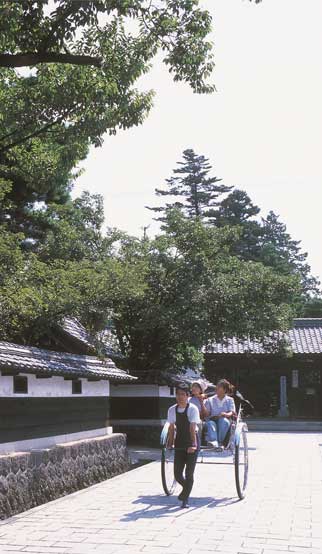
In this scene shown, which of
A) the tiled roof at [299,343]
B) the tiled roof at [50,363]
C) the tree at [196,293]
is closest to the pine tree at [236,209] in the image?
the tiled roof at [299,343]

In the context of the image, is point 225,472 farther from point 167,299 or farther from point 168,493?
point 167,299

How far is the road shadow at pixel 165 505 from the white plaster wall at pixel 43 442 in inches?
78.3

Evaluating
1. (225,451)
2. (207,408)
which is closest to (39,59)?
(207,408)

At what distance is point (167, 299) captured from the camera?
61.9 feet

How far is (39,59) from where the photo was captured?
7340mm

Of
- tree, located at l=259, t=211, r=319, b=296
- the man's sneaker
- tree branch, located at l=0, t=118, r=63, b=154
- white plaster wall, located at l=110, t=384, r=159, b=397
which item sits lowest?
the man's sneaker

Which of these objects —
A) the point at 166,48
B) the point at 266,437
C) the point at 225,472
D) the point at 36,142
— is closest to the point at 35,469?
the point at 225,472

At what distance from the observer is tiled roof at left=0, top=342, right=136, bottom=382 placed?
373 inches

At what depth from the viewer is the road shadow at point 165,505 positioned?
8.28 meters

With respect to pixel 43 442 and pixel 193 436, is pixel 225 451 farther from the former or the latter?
pixel 43 442

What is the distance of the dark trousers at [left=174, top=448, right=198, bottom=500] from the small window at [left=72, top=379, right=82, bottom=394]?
4.08m

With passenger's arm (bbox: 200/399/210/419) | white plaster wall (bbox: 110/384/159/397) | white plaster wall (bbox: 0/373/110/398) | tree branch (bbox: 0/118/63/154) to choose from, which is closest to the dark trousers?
passenger's arm (bbox: 200/399/210/419)

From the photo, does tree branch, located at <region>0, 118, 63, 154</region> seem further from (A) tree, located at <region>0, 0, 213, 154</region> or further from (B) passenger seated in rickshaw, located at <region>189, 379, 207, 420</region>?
(B) passenger seated in rickshaw, located at <region>189, 379, 207, 420</region>

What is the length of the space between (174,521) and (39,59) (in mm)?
5523
